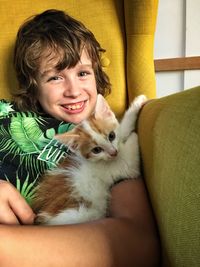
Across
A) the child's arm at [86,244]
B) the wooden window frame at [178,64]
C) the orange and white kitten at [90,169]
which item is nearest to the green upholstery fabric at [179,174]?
the child's arm at [86,244]

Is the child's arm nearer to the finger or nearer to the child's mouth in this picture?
the finger

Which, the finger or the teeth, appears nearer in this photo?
the finger

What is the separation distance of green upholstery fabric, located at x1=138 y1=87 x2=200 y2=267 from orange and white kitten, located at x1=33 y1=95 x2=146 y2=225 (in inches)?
8.7

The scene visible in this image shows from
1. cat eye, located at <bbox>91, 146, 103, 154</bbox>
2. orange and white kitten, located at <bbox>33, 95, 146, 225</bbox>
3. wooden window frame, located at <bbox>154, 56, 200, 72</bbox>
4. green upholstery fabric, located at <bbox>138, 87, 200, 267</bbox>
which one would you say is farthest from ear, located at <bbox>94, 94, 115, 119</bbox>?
wooden window frame, located at <bbox>154, 56, 200, 72</bbox>

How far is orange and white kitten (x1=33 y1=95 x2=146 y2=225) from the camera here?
29.6 inches

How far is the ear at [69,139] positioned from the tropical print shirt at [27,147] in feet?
0.11

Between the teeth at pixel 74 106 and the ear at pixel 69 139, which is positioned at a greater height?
the teeth at pixel 74 106

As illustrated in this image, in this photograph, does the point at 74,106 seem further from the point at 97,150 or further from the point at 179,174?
the point at 179,174

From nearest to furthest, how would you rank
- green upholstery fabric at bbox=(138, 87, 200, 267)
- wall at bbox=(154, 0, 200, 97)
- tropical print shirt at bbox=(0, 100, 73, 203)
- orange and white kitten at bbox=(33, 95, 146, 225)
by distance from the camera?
green upholstery fabric at bbox=(138, 87, 200, 267) < orange and white kitten at bbox=(33, 95, 146, 225) < tropical print shirt at bbox=(0, 100, 73, 203) < wall at bbox=(154, 0, 200, 97)

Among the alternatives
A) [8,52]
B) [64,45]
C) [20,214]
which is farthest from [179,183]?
[8,52]

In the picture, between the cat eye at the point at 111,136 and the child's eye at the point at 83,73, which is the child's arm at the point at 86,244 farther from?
the child's eye at the point at 83,73

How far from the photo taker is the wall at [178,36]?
1.33 metres

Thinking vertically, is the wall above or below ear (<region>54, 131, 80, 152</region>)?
above

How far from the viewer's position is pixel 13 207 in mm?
646
